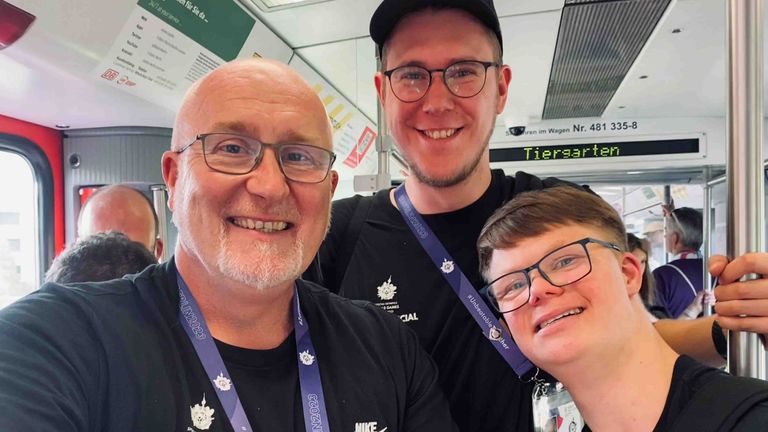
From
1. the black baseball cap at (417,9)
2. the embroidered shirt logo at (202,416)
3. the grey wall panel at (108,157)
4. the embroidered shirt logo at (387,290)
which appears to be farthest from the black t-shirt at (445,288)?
the grey wall panel at (108,157)

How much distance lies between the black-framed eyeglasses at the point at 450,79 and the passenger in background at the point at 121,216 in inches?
80.5

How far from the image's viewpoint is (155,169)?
4383mm

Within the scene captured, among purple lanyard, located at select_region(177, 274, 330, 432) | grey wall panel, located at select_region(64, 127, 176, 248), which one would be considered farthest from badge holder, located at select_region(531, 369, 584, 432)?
grey wall panel, located at select_region(64, 127, 176, 248)

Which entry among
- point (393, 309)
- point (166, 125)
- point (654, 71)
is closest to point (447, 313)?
point (393, 309)

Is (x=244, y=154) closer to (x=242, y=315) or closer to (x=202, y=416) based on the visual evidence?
(x=242, y=315)

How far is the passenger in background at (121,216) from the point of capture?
2.99 metres

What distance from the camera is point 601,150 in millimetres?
5918

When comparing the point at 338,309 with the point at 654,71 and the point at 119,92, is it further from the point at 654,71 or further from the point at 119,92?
the point at 654,71

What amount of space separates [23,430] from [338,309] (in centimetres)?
72

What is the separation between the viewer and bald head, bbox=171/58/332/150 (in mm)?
1257

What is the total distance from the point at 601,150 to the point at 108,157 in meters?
4.98

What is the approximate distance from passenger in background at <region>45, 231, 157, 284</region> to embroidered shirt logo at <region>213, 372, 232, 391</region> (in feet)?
3.34

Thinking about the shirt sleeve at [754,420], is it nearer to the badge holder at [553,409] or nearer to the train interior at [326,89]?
the badge holder at [553,409]

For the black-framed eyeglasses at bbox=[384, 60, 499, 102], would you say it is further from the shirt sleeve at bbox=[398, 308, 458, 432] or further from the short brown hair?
the shirt sleeve at bbox=[398, 308, 458, 432]
